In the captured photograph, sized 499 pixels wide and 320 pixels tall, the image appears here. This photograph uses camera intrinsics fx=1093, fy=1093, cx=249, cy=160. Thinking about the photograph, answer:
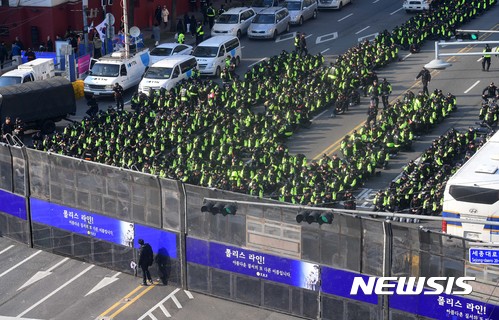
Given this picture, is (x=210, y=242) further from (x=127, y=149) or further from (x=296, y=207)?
(x=127, y=149)

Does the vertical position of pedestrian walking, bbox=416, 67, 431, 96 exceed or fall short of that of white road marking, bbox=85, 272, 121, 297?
it exceeds it

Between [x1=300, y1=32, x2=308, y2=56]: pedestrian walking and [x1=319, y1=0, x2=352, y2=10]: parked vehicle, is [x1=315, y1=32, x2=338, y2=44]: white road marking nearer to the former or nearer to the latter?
[x1=300, y1=32, x2=308, y2=56]: pedestrian walking

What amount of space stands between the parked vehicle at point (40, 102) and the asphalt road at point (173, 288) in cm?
218

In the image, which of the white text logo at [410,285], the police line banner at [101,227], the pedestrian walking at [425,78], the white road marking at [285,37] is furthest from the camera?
the white road marking at [285,37]

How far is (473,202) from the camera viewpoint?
30.8 meters

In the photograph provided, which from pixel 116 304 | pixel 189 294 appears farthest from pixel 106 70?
A: pixel 116 304

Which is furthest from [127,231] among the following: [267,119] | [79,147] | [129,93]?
[129,93]

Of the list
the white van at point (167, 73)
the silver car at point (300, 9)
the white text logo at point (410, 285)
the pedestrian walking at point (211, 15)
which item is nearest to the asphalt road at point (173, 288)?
the white van at point (167, 73)

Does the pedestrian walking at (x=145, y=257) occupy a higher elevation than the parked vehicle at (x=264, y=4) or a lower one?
lower

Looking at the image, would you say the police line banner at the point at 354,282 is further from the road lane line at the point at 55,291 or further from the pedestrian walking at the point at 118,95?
the pedestrian walking at the point at 118,95

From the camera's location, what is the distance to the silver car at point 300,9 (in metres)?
60.7

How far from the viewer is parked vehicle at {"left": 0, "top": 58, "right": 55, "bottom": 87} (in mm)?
47844

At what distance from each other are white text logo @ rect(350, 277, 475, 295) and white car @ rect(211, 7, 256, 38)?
32.1m

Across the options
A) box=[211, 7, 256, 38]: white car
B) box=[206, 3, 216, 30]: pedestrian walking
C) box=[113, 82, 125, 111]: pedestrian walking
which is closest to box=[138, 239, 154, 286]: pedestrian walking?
box=[113, 82, 125, 111]: pedestrian walking
